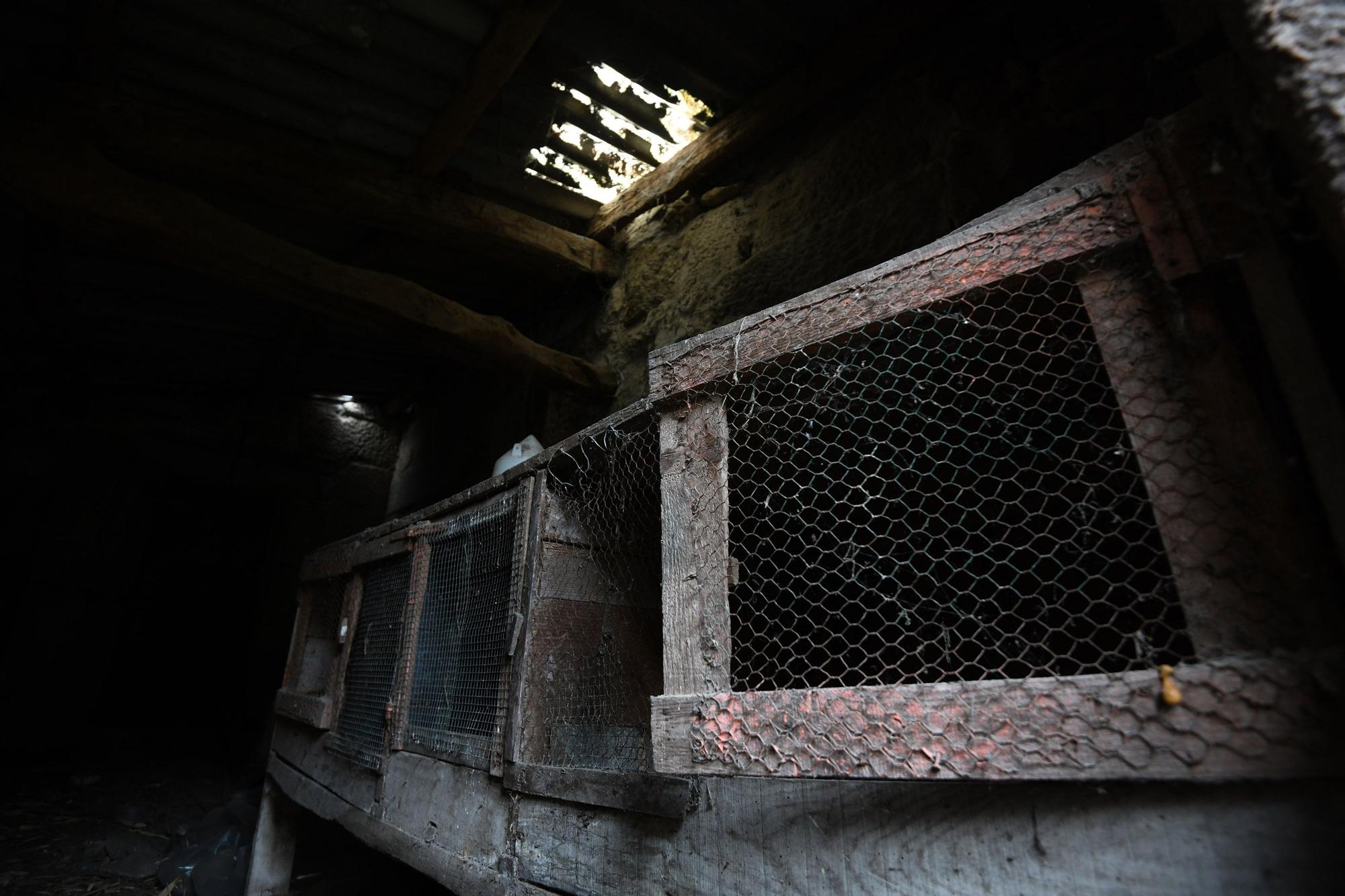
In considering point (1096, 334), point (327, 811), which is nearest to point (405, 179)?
point (327, 811)

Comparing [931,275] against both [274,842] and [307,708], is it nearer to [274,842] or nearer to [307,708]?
[307,708]

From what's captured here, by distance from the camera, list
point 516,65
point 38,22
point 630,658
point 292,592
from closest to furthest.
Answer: point 630,658
point 38,22
point 516,65
point 292,592

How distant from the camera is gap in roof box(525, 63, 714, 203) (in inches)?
155

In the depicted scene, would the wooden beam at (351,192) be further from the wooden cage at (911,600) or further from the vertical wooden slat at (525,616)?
the vertical wooden slat at (525,616)

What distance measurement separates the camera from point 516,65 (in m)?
3.35

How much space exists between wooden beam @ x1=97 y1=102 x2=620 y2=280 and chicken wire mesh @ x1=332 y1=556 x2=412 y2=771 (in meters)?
2.03

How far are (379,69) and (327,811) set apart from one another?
367cm

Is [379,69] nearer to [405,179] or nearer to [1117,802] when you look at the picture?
[405,179]

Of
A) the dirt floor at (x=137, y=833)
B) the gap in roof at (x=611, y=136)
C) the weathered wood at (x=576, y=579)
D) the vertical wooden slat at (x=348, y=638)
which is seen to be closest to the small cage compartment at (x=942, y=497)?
the weathered wood at (x=576, y=579)

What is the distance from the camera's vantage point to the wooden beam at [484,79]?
121 inches

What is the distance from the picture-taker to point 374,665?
129 inches

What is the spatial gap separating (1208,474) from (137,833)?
6.82 metres

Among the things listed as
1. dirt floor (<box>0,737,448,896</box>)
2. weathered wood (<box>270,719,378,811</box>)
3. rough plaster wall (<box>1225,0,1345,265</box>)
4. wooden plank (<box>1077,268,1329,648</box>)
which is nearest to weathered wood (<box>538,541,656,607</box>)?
weathered wood (<box>270,719,378,811</box>)

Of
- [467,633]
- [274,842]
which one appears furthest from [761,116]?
[274,842]
